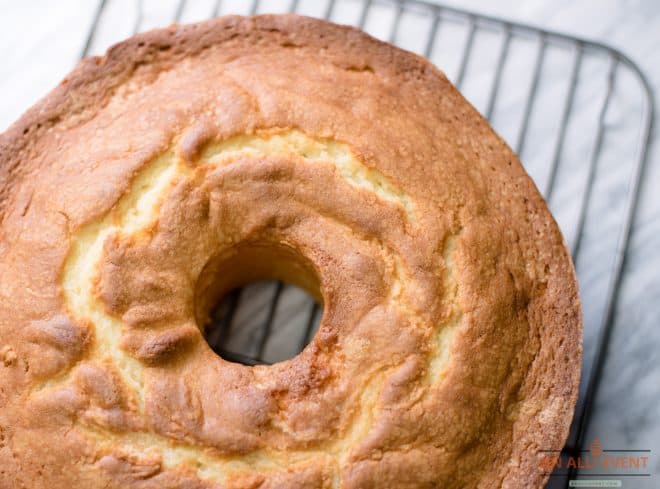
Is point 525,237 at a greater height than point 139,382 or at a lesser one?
greater

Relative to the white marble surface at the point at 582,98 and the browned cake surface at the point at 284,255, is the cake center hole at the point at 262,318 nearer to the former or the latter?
the browned cake surface at the point at 284,255

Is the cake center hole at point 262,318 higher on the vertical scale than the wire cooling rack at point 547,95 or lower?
lower

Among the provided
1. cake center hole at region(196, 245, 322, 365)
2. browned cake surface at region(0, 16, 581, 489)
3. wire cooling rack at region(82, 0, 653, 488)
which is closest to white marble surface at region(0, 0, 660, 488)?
wire cooling rack at region(82, 0, 653, 488)

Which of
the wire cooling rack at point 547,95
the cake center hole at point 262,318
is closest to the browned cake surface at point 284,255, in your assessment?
the cake center hole at point 262,318

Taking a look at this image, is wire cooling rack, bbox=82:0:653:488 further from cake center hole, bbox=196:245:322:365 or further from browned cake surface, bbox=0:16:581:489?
browned cake surface, bbox=0:16:581:489

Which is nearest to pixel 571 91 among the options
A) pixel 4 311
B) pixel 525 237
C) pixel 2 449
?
pixel 525 237

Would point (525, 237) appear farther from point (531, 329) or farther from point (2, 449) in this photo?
point (2, 449)

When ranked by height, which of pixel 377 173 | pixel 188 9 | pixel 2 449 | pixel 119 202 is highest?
A: pixel 188 9
